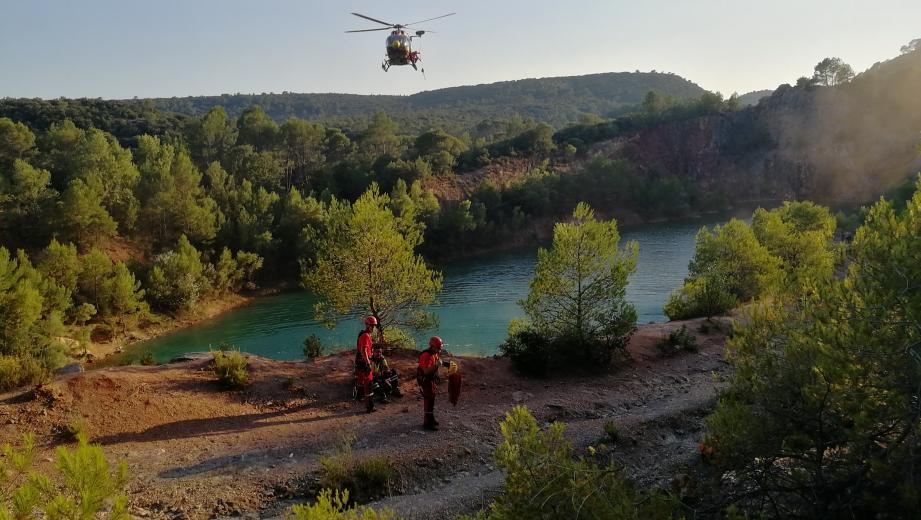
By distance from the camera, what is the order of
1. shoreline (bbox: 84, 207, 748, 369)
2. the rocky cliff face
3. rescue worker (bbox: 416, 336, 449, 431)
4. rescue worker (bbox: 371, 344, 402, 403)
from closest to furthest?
rescue worker (bbox: 416, 336, 449, 431) → rescue worker (bbox: 371, 344, 402, 403) → shoreline (bbox: 84, 207, 748, 369) → the rocky cliff face

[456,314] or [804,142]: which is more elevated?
[804,142]

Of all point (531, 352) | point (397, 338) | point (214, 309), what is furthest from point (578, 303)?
point (214, 309)

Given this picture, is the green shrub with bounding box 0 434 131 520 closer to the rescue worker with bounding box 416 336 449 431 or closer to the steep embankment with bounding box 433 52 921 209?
the rescue worker with bounding box 416 336 449 431

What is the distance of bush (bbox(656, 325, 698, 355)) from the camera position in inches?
786

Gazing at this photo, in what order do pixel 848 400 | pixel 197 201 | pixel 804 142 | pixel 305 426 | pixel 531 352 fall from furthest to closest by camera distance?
pixel 804 142 < pixel 197 201 < pixel 531 352 < pixel 305 426 < pixel 848 400

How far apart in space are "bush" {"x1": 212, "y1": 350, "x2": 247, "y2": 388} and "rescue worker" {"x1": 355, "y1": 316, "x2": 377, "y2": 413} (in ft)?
10.8

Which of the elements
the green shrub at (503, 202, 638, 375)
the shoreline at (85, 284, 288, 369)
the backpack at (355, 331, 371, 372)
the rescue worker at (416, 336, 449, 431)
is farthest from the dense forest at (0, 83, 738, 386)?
the rescue worker at (416, 336, 449, 431)

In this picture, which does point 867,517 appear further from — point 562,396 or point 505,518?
point 562,396

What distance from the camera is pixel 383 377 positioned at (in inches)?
552

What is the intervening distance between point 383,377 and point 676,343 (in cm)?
1149

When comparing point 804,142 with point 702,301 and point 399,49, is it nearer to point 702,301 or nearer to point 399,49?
point 702,301

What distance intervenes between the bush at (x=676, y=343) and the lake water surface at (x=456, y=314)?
819 centimetres

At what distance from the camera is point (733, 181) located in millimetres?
91812

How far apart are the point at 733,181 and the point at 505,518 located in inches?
3860
